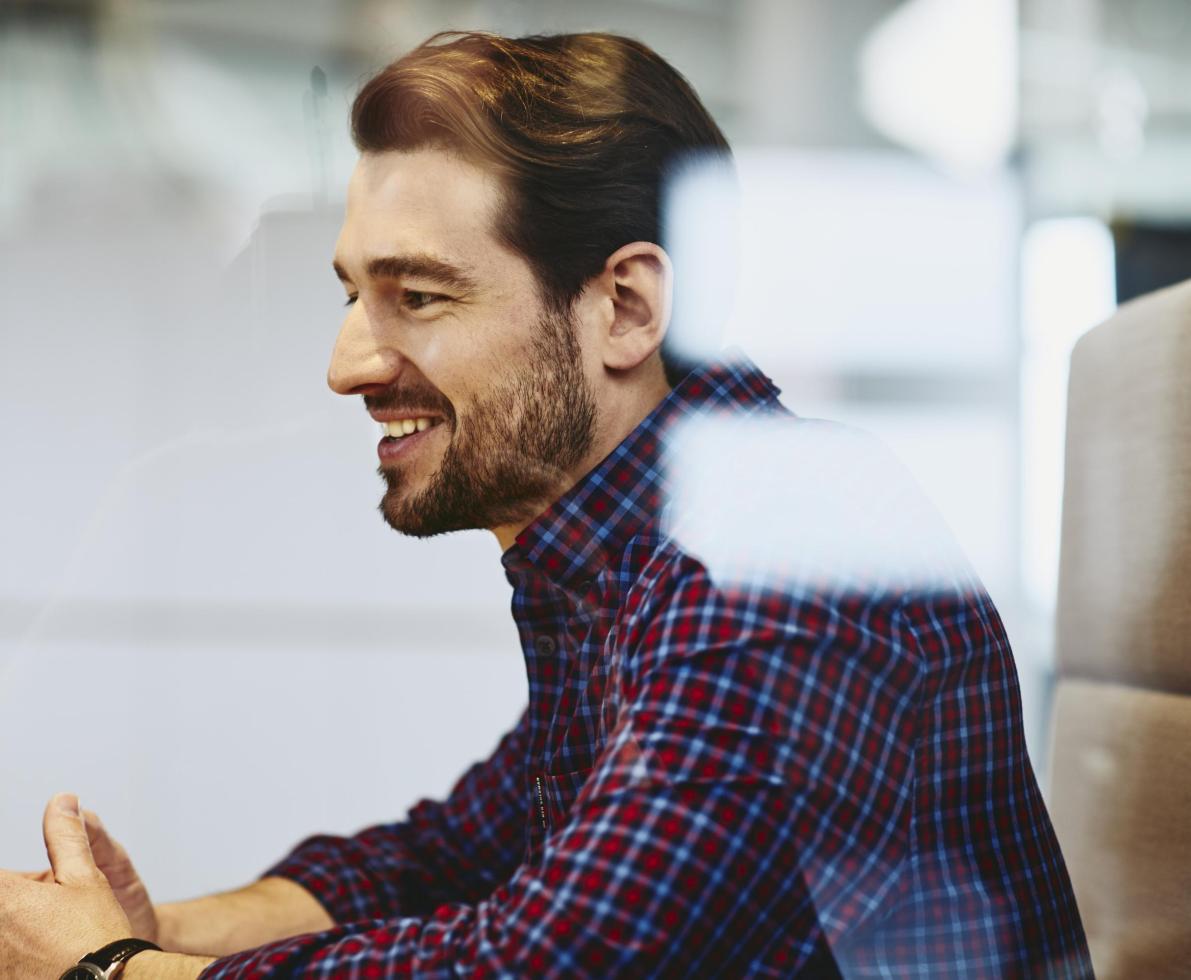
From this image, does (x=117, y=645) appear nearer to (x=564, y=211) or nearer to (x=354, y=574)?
(x=354, y=574)

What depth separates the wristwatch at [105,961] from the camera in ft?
2.15

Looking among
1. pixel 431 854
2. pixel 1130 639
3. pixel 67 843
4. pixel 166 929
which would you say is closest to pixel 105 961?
pixel 67 843

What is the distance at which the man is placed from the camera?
0.56m

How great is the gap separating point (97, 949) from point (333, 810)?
709mm

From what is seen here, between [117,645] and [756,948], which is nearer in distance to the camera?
[756,948]

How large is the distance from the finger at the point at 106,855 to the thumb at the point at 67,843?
0.11 ft

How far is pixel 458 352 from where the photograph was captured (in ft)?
2.75

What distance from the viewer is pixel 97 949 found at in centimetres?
68

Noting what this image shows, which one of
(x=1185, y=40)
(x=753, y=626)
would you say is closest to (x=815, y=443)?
(x=753, y=626)

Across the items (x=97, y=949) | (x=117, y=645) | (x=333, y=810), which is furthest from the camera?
(x=333, y=810)

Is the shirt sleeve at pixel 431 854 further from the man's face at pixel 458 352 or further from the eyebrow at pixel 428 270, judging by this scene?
the eyebrow at pixel 428 270

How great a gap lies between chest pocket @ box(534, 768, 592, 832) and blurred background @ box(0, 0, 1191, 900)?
1.32 feet

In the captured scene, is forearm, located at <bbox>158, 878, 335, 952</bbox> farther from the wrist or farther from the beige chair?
the beige chair

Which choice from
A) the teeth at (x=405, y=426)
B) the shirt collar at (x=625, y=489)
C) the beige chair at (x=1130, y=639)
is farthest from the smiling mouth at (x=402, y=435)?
the beige chair at (x=1130, y=639)
